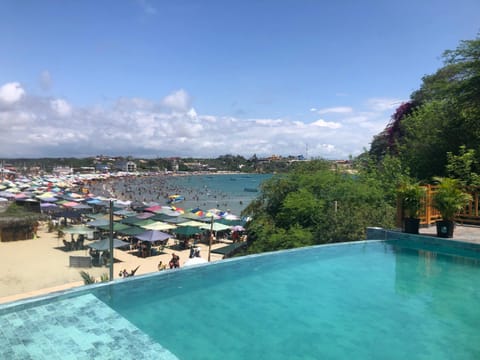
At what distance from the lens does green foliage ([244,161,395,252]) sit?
11852 mm

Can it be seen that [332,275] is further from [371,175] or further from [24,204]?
[24,204]

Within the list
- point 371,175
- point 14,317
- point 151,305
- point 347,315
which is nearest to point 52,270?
point 14,317

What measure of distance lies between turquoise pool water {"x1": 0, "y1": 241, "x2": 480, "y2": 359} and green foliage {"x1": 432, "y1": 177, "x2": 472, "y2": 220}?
43.2 inches

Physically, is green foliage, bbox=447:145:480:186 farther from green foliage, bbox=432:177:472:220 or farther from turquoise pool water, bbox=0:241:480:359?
turquoise pool water, bbox=0:241:480:359

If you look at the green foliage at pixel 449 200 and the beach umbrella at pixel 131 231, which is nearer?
the green foliage at pixel 449 200

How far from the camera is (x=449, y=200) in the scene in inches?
328

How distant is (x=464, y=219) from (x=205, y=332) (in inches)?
361

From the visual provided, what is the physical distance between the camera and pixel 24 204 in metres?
27.9

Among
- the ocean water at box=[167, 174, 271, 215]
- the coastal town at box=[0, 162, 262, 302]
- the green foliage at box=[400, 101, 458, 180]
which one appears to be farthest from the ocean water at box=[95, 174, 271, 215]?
the green foliage at box=[400, 101, 458, 180]

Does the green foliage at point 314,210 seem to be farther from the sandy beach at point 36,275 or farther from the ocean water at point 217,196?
the sandy beach at point 36,275

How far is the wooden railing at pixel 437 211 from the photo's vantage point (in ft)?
31.9

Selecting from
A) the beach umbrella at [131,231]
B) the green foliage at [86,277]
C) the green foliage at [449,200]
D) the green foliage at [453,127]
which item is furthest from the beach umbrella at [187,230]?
the green foliage at [86,277]

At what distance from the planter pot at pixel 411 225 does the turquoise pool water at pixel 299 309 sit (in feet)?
4.27

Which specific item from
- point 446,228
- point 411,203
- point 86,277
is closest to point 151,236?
point 86,277
